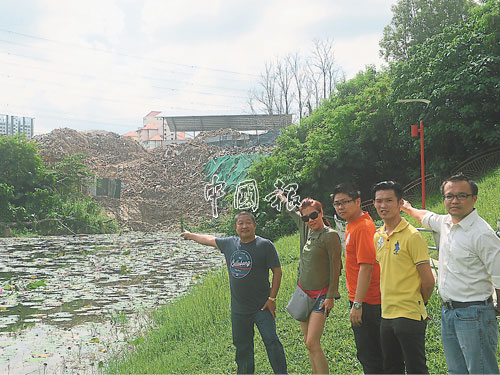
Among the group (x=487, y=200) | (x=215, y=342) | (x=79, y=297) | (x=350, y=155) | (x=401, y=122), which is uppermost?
(x=401, y=122)

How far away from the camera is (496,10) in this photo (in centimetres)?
A: 1519

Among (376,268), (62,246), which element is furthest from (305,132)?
(376,268)

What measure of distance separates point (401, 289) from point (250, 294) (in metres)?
1.46

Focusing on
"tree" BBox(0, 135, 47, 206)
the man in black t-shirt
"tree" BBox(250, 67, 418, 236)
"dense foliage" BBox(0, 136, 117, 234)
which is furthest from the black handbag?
"tree" BBox(0, 135, 47, 206)

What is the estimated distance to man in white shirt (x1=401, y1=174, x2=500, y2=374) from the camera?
2965mm

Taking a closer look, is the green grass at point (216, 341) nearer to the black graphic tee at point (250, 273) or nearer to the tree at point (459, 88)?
the black graphic tee at point (250, 273)

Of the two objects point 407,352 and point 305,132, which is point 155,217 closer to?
point 305,132

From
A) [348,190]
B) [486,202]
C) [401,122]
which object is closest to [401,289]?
[348,190]

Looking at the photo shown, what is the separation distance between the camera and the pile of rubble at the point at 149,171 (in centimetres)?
3011

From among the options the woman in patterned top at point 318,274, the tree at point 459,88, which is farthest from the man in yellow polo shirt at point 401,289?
the tree at point 459,88

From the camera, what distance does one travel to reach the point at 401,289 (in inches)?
133

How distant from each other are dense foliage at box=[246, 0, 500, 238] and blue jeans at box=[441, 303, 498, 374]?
43.9 feet

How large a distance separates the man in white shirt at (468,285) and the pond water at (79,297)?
4.25 meters

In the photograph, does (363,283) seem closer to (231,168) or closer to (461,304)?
(461,304)
